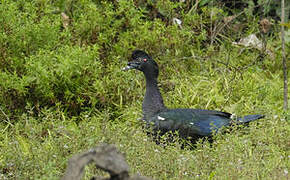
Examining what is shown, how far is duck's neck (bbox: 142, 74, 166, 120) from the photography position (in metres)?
5.56

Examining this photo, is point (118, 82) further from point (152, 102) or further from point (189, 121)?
point (189, 121)

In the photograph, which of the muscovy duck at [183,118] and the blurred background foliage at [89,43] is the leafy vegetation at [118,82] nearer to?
the blurred background foliage at [89,43]

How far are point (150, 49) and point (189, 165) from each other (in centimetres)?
310

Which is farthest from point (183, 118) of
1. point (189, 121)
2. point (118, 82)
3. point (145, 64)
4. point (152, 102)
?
point (118, 82)

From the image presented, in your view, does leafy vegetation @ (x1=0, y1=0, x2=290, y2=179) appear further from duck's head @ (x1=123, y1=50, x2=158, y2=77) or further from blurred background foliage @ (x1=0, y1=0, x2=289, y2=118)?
duck's head @ (x1=123, y1=50, x2=158, y2=77)

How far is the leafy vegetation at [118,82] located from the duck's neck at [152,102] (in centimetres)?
24

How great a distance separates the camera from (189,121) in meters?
5.27

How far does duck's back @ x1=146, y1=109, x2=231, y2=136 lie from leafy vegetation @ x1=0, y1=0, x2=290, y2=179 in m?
0.21

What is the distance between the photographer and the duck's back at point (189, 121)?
5.25m

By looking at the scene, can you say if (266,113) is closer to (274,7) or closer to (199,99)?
(199,99)

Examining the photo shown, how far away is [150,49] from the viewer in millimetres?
6848

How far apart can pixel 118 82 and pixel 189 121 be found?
4.27ft

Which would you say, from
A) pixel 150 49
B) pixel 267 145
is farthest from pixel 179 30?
pixel 267 145

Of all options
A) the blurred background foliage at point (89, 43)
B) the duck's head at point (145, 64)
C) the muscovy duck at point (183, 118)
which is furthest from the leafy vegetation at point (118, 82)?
the duck's head at point (145, 64)
